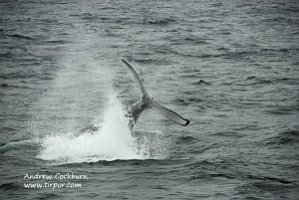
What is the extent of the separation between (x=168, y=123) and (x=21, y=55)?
17.4 metres

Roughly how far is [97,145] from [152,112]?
587 centimetres

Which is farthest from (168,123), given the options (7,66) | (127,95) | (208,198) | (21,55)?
(21,55)

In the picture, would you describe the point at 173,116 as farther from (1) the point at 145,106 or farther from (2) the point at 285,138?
(2) the point at 285,138

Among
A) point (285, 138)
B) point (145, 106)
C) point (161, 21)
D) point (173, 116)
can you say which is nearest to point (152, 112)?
point (285, 138)

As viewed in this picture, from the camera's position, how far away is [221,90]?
27656 millimetres

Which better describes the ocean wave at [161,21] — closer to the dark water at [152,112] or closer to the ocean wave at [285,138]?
the dark water at [152,112]

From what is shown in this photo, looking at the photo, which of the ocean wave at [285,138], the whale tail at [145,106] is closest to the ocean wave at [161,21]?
the ocean wave at [285,138]

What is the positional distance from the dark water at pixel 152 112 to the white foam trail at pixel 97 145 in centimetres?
4

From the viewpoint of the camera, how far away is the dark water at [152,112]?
49.8 feet

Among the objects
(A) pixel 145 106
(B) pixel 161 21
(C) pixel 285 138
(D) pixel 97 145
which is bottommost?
(C) pixel 285 138

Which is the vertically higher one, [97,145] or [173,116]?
[173,116]

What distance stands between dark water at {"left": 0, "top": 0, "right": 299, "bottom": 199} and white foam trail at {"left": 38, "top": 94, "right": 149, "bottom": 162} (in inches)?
1.7

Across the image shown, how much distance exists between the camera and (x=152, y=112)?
2375cm

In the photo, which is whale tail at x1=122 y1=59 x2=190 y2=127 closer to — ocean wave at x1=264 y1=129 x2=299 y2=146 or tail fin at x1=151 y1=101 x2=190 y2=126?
tail fin at x1=151 y1=101 x2=190 y2=126
